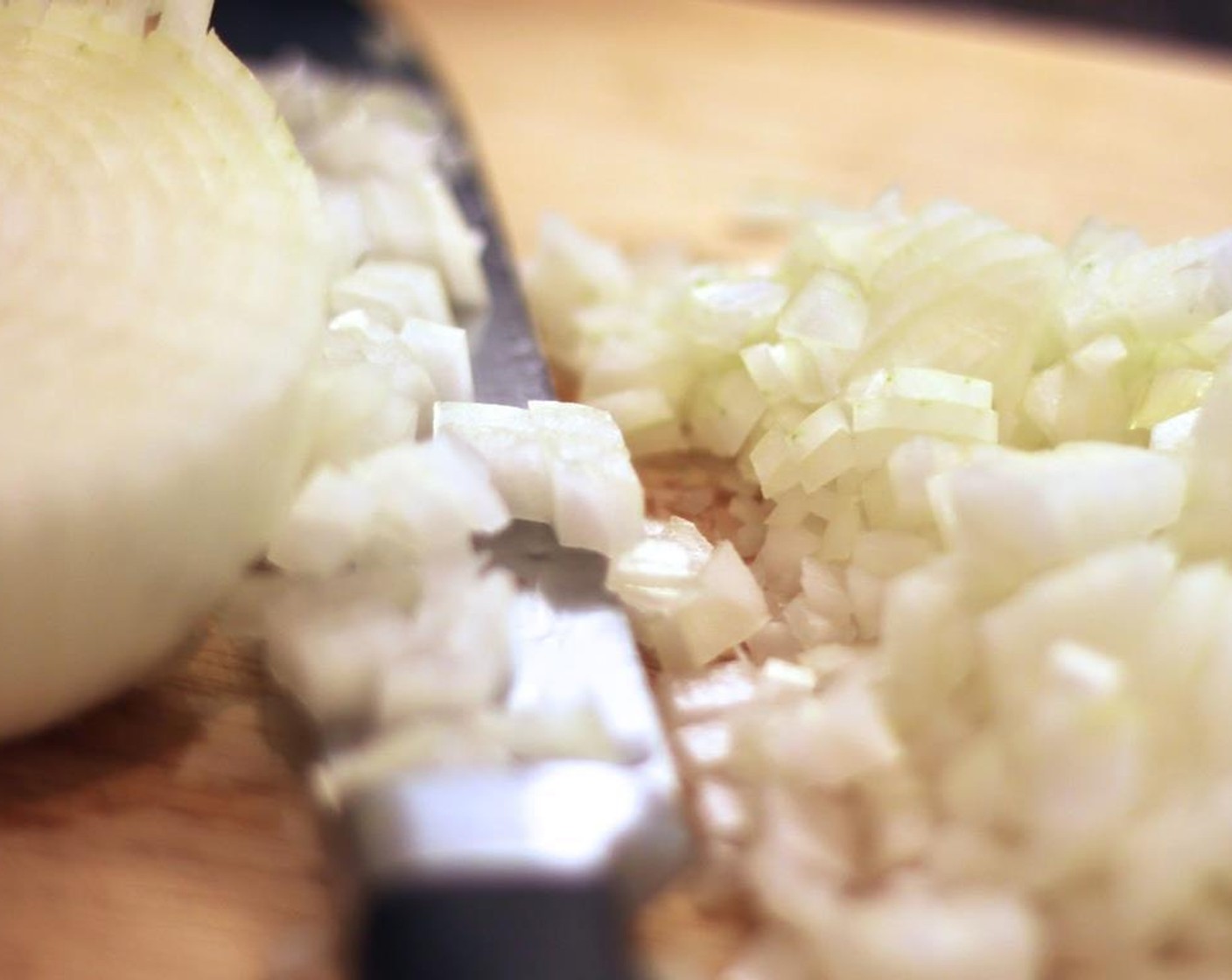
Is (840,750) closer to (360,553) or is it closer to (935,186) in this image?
(360,553)

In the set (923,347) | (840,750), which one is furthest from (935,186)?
(840,750)

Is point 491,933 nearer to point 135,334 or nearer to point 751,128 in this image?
point 135,334

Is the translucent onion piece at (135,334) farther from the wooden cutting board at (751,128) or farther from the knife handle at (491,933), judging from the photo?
the knife handle at (491,933)

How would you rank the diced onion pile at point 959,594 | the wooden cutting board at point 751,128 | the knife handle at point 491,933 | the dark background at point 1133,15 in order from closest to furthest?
the knife handle at point 491,933, the diced onion pile at point 959,594, the wooden cutting board at point 751,128, the dark background at point 1133,15

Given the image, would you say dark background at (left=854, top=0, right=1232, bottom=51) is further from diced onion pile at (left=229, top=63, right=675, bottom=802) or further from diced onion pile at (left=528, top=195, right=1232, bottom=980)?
diced onion pile at (left=229, top=63, right=675, bottom=802)

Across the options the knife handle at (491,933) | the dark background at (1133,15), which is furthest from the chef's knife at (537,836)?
the dark background at (1133,15)
